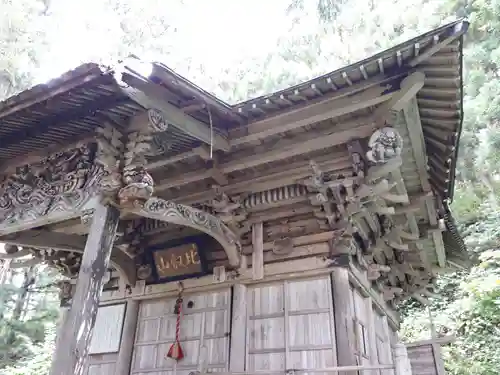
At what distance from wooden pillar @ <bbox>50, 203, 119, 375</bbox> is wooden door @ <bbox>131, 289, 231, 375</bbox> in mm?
2112

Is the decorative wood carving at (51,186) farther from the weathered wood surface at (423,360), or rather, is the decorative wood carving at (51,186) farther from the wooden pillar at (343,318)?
the weathered wood surface at (423,360)

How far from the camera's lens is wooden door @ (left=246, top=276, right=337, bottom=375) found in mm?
4859

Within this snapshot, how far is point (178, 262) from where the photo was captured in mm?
5984

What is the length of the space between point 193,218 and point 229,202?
31.7 inches

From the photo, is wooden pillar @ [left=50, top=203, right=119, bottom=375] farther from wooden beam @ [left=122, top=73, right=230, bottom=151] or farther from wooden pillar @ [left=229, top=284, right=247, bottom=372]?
wooden pillar @ [left=229, top=284, right=247, bottom=372]

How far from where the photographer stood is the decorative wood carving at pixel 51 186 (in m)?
4.16

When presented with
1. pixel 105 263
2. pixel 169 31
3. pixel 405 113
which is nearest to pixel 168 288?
pixel 105 263

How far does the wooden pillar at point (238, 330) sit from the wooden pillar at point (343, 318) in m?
1.12

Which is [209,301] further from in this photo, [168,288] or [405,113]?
[405,113]

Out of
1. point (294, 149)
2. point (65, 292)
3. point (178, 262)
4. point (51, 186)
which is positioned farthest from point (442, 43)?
point (65, 292)

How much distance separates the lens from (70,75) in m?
3.59

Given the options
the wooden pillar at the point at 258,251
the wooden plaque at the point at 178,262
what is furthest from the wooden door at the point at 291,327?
the wooden plaque at the point at 178,262

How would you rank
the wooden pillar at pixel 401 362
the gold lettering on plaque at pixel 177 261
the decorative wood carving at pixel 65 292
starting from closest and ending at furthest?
the wooden pillar at pixel 401 362 < the gold lettering on plaque at pixel 177 261 < the decorative wood carving at pixel 65 292

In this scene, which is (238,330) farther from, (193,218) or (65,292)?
(65,292)
